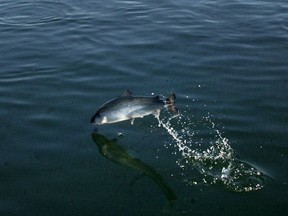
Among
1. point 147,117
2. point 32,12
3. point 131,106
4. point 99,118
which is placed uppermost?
point 131,106

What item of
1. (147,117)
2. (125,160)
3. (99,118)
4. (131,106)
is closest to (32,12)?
(147,117)

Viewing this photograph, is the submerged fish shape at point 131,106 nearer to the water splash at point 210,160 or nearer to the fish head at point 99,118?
the fish head at point 99,118

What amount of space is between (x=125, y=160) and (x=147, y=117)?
1994 mm

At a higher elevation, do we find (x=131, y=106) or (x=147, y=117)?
(x=131, y=106)

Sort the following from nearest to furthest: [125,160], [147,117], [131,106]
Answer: [131,106]
[125,160]
[147,117]

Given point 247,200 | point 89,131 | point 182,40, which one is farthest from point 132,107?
point 182,40

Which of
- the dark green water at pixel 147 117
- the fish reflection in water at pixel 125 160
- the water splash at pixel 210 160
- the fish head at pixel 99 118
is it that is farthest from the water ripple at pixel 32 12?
the water splash at pixel 210 160

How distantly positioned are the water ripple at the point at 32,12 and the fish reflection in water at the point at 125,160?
34.2ft

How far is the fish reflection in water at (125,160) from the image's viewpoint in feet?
30.2

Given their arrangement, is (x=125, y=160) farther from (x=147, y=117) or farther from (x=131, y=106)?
(x=147, y=117)

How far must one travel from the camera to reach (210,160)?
10.0 meters

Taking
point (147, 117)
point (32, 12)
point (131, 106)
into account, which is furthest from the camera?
point (32, 12)

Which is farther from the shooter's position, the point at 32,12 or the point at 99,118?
the point at 32,12

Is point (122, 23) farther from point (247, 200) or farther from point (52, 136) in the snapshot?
point (247, 200)
